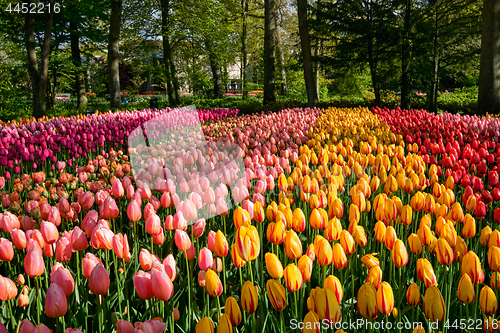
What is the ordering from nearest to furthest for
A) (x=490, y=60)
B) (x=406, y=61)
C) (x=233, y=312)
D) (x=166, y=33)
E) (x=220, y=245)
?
1. (x=233, y=312)
2. (x=220, y=245)
3. (x=490, y=60)
4. (x=406, y=61)
5. (x=166, y=33)

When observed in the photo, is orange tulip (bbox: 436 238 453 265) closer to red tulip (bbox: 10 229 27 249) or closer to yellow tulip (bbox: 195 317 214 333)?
yellow tulip (bbox: 195 317 214 333)

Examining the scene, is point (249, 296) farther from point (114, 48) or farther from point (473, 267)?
point (114, 48)

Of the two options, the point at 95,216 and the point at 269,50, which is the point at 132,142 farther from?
the point at 269,50

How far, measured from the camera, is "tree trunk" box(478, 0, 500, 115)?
36.4ft

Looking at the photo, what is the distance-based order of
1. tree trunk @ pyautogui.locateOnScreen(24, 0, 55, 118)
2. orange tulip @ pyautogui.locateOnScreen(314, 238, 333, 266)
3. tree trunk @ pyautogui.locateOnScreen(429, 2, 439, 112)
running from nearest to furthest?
orange tulip @ pyautogui.locateOnScreen(314, 238, 333, 266) < tree trunk @ pyautogui.locateOnScreen(24, 0, 55, 118) < tree trunk @ pyautogui.locateOnScreen(429, 2, 439, 112)

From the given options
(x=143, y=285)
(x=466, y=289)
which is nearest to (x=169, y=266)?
(x=143, y=285)

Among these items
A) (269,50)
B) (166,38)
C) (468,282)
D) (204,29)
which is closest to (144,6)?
(166,38)

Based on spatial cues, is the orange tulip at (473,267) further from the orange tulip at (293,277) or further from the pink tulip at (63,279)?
the pink tulip at (63,279)

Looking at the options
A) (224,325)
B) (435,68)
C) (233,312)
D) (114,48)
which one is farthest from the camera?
(435,68)

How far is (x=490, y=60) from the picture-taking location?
37.7 ft

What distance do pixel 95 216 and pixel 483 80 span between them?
12.9 m

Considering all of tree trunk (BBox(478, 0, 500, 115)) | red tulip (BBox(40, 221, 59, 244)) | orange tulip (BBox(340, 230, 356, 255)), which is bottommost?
orange tulip (BBox(340, 230, 356, 255))

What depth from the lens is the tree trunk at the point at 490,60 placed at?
11.1 metres

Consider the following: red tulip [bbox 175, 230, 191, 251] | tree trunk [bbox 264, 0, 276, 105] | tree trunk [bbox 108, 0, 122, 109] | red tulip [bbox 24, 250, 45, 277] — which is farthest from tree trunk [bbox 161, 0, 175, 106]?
red tulip [bbox 24, 250, 45, 277]
